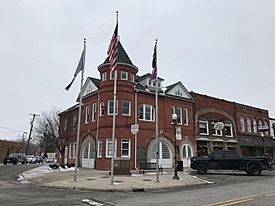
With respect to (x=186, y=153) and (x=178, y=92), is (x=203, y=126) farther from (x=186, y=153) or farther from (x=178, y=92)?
(x=178, y=92)

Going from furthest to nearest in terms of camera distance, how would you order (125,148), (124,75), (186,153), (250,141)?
(250,141), (186,153), (124,75), (125,148)

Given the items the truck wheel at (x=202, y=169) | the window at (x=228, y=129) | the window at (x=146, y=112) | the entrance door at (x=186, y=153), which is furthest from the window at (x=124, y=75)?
the window at (x=228, y=129)

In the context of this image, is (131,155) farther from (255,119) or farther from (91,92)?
(255,119)

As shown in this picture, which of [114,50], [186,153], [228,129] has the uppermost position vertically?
[114,50]

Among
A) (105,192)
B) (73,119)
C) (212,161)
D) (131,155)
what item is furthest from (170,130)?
(105,192)

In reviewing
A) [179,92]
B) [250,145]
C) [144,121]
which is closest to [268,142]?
[250,145]

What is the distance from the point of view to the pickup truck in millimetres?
22000

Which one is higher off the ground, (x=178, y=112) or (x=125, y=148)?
(x=178, y=112)

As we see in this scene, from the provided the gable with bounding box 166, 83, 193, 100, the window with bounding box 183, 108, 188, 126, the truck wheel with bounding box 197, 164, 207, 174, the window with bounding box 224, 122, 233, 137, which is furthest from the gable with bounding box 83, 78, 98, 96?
the window with bounding box 224, 122, 233, 137

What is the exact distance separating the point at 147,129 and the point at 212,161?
Result: 804cm

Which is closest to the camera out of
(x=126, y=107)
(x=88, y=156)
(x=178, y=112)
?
(x=126, y=107)

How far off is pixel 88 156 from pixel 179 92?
12.8 m

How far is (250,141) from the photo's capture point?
40062mm

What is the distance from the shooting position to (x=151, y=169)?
2325 centimetres
